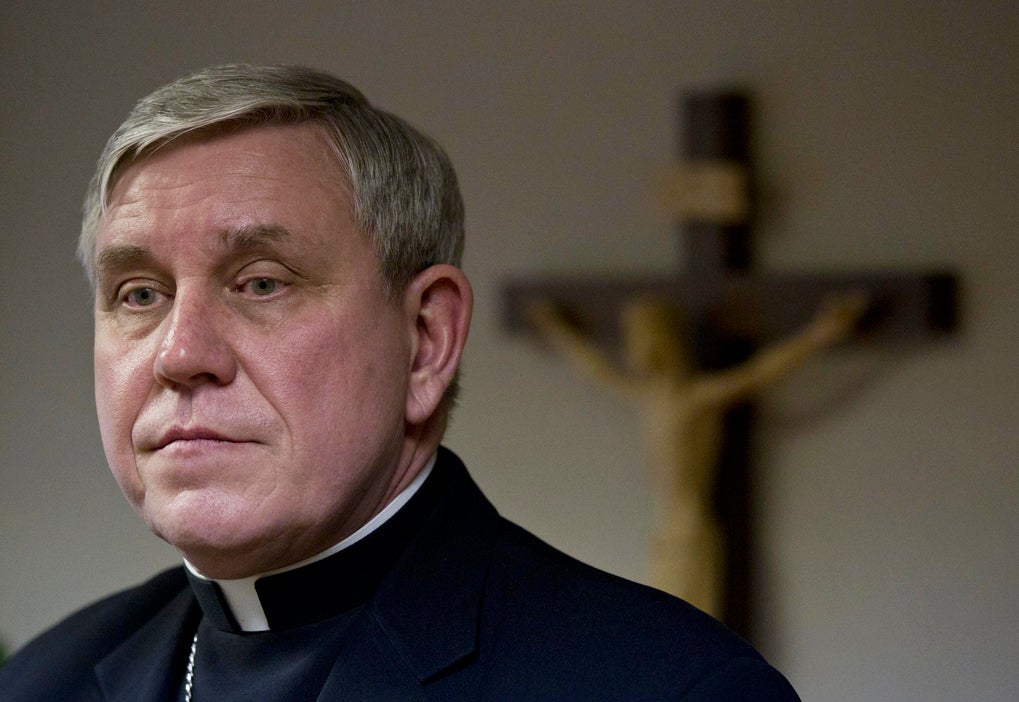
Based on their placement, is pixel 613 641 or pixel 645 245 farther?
pixel 645 245

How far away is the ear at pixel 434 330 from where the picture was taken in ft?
5.63

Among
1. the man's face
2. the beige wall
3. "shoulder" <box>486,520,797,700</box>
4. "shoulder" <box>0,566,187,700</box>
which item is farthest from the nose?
the beige wall

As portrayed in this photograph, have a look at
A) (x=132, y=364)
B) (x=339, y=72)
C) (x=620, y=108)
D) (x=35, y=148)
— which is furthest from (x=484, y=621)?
(x=35, y=148)

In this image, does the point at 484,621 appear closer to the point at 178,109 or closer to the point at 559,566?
the point at 559,566

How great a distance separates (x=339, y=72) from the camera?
4520mm

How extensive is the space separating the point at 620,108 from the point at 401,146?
243cm

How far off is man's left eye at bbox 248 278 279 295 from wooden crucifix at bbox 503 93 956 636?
88.4 inches

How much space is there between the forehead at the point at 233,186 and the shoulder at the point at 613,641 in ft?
1.62

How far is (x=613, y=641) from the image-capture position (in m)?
1.57

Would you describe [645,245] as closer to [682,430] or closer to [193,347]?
[682,430]

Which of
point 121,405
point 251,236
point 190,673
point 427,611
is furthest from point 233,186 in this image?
point 190,673

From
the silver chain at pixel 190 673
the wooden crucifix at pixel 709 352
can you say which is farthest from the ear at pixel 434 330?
the wooden crucifix at pixel 709 352

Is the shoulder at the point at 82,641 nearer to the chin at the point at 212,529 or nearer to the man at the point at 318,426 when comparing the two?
the man at the point at 318,426

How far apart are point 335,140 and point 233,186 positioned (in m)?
0.15
